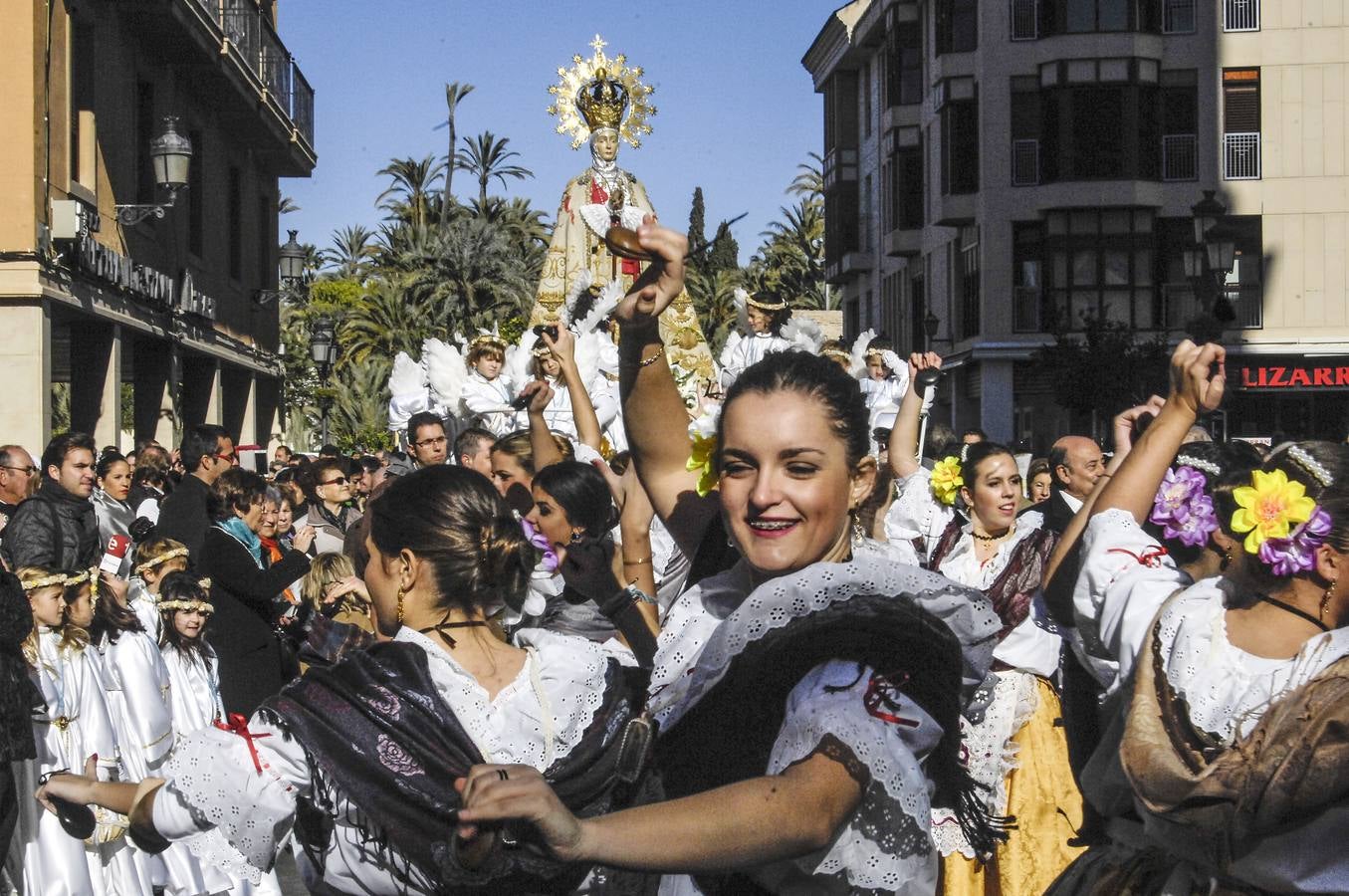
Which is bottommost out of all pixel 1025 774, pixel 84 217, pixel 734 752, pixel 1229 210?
pixel 1025 774

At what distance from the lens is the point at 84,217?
734 inches

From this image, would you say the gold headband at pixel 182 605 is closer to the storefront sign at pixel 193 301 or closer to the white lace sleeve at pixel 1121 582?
the white lace sleeve at pixel 1121 582

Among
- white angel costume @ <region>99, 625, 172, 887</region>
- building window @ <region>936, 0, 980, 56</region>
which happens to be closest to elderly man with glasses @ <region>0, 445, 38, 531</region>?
white angel costume @ <region>99, 625, 172, 887</region>

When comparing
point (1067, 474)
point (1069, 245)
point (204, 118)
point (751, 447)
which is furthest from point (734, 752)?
point (1069, 245)

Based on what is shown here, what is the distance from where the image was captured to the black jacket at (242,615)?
8781 mm

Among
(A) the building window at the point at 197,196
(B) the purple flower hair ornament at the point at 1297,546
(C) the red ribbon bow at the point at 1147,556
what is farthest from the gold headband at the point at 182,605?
(A) the building window at the point at 197,196

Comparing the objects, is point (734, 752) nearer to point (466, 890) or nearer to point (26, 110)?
point (466, 890)

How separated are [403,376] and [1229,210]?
93.1 feet

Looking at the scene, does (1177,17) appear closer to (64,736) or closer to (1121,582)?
(64,736)

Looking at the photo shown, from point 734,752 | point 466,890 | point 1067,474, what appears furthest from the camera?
point 1067,474

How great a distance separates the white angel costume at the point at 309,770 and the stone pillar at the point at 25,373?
14914mm

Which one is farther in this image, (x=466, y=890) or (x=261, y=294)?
(x=261, y=294)

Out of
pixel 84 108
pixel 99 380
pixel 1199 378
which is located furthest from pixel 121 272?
pixel 1199 378

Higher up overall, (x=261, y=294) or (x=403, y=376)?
(x=261, y=294)
